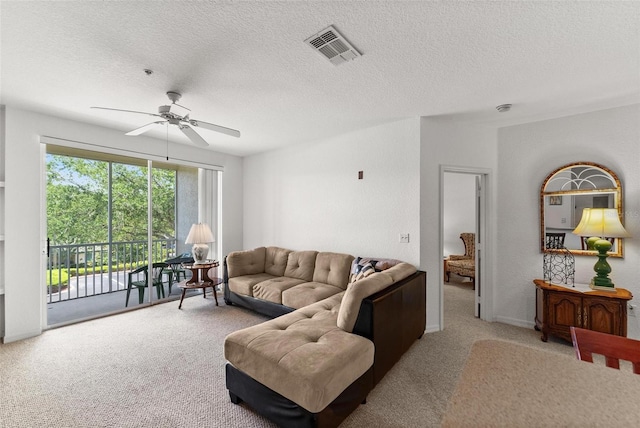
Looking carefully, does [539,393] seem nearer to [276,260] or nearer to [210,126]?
[210,126]

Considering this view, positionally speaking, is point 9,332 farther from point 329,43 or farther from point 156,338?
point 329,43

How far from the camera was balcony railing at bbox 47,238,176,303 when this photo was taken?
4.26 meters

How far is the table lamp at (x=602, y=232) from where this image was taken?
2.72m

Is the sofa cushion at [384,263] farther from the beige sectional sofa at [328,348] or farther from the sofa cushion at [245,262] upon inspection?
the sofa cushion at [245,262]

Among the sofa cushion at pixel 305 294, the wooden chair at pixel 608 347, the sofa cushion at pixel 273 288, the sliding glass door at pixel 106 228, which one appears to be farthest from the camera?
the sliding glass door at pixel 106 228

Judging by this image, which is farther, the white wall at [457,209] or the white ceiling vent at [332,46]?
the white wall at [457,209]

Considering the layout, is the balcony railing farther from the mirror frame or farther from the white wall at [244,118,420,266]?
the mirror frame

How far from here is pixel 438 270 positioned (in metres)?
3.36

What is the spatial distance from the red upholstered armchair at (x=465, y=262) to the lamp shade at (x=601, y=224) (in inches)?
87.6

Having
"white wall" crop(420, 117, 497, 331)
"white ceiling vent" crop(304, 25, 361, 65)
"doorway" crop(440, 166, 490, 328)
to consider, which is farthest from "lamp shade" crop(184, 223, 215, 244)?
"doorway" crop(440, 166, 490, 328)

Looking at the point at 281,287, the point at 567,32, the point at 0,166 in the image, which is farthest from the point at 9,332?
the point at 567,32

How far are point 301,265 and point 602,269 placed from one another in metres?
3.42

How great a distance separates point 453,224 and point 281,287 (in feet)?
15.5

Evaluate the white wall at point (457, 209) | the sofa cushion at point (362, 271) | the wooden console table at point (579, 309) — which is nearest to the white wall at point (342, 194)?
the sofa cushion at point (362, 271)
